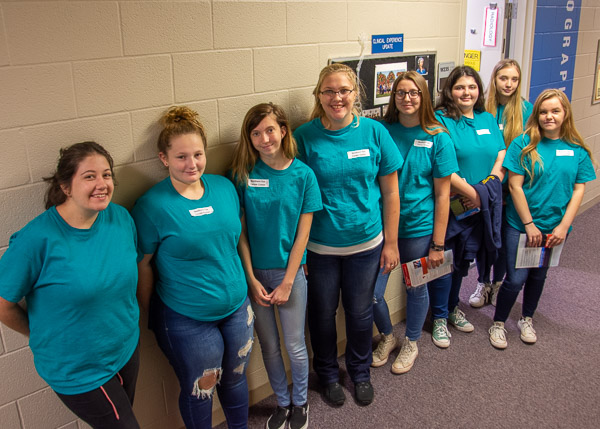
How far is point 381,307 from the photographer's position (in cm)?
280

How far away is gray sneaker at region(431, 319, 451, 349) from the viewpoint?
2990 millimetres

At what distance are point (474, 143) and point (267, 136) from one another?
4.12 feet

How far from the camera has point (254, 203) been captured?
208cm

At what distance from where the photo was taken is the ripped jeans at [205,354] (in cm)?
195

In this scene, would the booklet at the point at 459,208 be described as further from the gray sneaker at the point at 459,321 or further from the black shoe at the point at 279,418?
the black shoe at the point at 279,418

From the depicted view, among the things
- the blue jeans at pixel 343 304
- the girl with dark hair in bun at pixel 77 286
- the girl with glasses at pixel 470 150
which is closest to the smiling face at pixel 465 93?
the girl with glasses at pixel 470 150

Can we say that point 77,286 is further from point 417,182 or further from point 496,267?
point 496,267

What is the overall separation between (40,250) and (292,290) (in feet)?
3.44

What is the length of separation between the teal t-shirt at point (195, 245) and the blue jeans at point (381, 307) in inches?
36.8

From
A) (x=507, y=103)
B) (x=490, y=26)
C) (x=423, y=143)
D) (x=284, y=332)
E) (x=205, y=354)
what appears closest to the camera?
(x=205, y=354)

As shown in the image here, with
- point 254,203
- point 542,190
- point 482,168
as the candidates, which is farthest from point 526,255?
point 254,203

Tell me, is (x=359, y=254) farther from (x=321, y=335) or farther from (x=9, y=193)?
(x=9, y=193)

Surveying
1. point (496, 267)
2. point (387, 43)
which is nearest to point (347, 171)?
point (387, 43)

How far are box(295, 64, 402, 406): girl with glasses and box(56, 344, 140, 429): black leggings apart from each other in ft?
3.10
